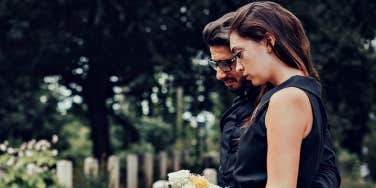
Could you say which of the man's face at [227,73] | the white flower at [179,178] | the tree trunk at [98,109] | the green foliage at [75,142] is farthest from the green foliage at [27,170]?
the white flower at [179,178]

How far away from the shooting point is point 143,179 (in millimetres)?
7535

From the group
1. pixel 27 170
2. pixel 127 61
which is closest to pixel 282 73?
pixel 27 170

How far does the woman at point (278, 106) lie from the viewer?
168 centimetres

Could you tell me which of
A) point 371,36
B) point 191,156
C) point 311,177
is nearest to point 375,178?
point 191,156

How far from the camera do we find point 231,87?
2713 millimetres

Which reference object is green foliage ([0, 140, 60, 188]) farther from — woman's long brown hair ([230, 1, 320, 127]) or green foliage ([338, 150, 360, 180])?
green foliage ([338, 150, 360, 180])

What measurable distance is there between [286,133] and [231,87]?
41.8 inches

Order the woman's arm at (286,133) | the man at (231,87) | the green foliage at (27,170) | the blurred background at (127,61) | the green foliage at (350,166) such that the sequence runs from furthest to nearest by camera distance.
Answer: the green foliage at (350,166) < the blurred background at (127,61) < the green foliage at (27,170) < the man at (231,87) < the woman's arm at (286,133)

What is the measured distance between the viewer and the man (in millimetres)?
2365

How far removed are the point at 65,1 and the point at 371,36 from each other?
3.24 metres

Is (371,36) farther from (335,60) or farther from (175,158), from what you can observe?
(175,158)

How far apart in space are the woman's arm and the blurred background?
3.21m

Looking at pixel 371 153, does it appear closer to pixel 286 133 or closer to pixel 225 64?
pixel 225 64

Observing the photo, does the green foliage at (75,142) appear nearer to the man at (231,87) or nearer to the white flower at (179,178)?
the man at (231,87)
